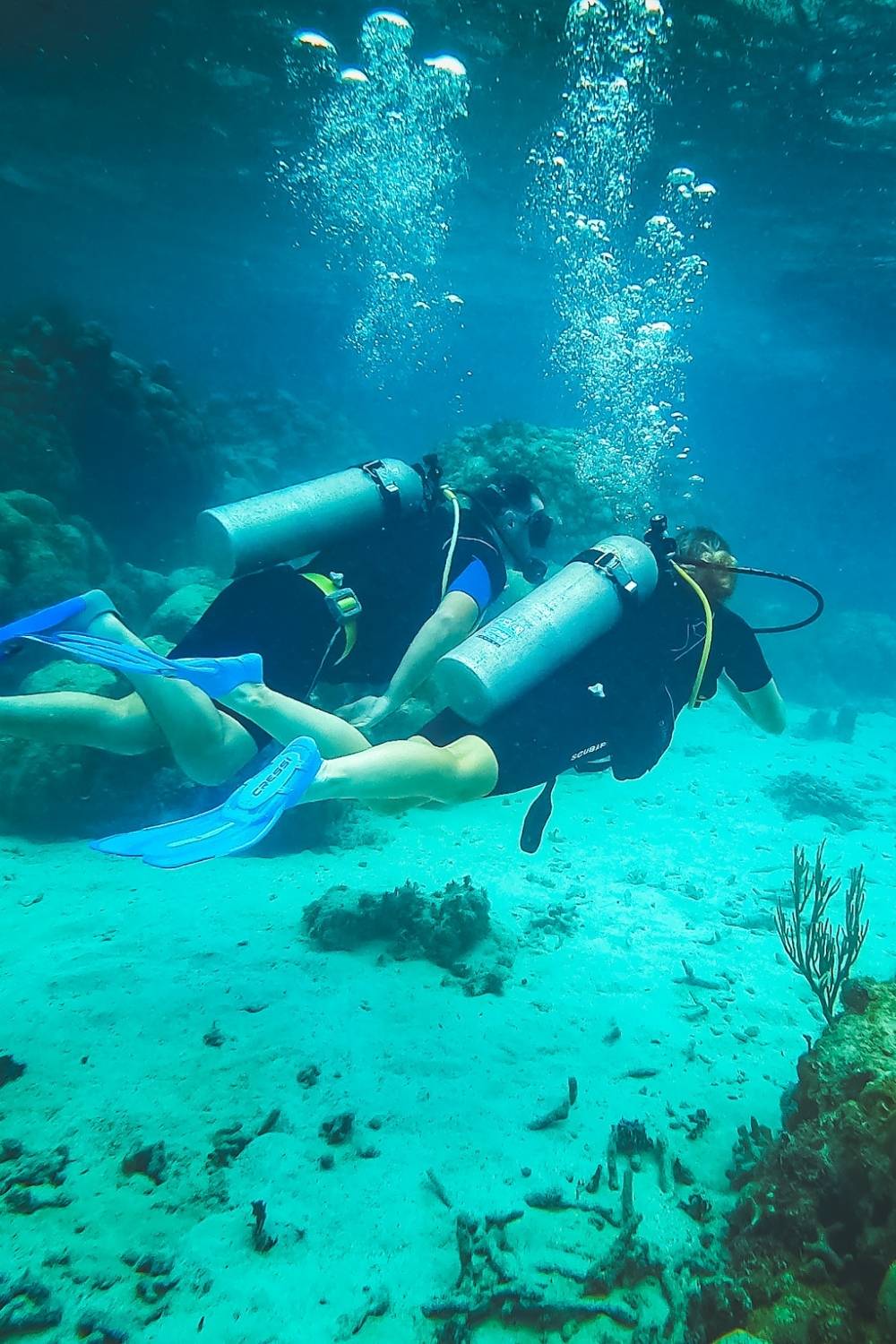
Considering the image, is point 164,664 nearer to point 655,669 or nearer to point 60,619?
point 60,619

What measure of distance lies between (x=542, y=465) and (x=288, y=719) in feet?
41.8

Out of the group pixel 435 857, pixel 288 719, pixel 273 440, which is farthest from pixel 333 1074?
pixel 273 440

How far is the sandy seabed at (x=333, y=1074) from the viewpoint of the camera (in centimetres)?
281

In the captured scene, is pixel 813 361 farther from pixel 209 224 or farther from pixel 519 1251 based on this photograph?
pixel 519 1251

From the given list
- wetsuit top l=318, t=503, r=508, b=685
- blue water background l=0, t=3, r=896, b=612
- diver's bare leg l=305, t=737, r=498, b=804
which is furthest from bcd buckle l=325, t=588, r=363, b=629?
blue water background l=0, t=3, r=896, b=612

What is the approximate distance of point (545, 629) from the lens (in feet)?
13.6

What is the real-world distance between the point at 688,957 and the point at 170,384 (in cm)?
1609

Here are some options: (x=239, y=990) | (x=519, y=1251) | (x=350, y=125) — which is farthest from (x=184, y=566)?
(x=350, y=125)

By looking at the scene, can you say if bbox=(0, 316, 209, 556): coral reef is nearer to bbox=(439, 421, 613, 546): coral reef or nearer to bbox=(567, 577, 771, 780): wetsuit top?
bbox=(439, 421, 613, 546): coral reef

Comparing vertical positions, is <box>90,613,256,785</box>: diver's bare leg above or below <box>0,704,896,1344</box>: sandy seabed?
above

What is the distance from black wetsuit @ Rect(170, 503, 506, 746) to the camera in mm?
4250

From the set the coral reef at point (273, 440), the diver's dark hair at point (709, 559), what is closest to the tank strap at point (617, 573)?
the diver's dark hair at point (709, 559)

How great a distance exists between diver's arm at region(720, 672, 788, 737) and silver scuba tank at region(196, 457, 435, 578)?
2962 millimetres

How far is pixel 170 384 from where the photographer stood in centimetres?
1548
